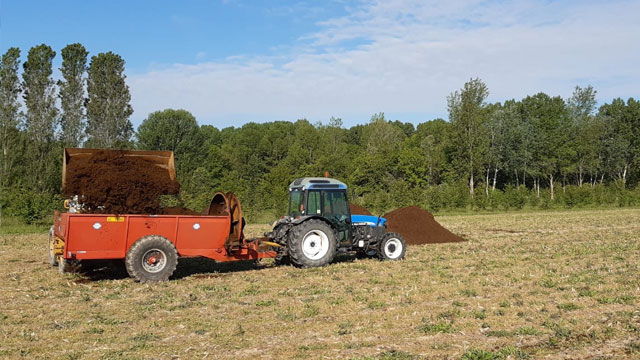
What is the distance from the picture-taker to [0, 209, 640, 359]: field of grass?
6953mm

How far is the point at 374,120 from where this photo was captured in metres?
71.7

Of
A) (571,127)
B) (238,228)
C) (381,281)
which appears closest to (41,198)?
(238,228)

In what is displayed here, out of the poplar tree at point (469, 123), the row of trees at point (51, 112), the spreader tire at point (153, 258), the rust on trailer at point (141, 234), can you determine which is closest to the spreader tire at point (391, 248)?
the rust on trailer at point (141, 234)

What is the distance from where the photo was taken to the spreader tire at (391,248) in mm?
15047

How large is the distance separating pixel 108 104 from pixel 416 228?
122 feet

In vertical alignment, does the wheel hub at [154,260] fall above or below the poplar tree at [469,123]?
below

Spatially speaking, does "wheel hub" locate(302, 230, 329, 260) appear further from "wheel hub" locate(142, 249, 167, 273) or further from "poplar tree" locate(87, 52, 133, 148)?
"poplar tree" locate(87, 52, 133, 148)

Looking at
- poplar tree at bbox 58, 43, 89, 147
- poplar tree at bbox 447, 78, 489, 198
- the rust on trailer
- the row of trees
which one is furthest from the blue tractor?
poplar tree at bbox 447, 78, 489, 198

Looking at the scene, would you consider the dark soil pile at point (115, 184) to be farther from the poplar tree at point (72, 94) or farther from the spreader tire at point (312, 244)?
the poplar tree at point (72, 94)

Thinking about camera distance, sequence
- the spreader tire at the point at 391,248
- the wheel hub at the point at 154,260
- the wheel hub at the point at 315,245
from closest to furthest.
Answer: the wheel hub at the point at 154,260
the wheel hub at the point at 315,245
the spreader tire at the point at 391,248

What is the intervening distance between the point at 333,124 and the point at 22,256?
7744 cm

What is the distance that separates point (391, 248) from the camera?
599 inches

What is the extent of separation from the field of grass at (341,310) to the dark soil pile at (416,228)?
460 centimetres

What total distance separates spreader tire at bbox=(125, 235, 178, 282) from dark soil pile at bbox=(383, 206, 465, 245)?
10107mm
